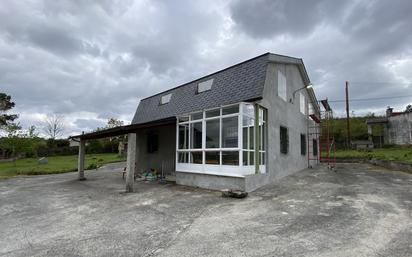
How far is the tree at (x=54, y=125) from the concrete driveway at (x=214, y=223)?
4850 cm

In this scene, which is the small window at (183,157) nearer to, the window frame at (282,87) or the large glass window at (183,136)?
the large glass window at (183,136)

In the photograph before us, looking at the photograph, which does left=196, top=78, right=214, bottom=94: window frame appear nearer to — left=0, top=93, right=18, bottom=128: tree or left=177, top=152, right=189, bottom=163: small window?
left=177, top=152, right=189, bottom=163: small window

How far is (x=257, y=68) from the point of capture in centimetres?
1044

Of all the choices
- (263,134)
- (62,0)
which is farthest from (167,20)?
(263,134)

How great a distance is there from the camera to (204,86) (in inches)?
497

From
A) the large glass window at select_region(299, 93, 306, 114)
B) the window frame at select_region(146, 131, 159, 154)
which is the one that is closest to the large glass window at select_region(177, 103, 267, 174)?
the window frame at select_region(146, 131, 159, 154)

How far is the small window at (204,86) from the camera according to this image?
1227 centimetres

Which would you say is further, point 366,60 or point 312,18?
point 366,60

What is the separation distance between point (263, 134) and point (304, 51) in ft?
32.2

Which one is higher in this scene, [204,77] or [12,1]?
[12,1]

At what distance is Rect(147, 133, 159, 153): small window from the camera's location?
14784 millimetres

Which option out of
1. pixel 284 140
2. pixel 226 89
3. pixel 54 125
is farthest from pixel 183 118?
pixel 54 125

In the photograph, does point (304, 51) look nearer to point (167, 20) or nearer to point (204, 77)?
point (204, 77)

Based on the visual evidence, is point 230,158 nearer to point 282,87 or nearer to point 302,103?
point 282,87
